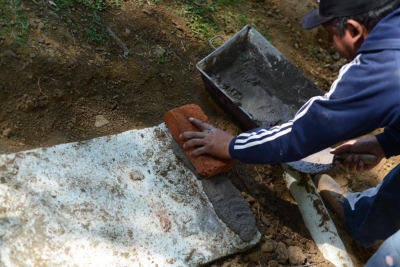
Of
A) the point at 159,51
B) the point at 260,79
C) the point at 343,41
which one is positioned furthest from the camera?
the point at 260,79

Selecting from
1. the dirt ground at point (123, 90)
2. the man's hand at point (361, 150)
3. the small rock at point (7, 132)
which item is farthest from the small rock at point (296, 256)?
the small rock at point (7, 132)

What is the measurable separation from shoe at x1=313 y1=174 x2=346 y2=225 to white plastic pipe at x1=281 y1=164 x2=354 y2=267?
0.68 ft

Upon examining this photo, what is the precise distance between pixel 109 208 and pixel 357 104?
1362 millimetres

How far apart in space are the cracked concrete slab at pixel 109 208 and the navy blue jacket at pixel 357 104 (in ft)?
2.29

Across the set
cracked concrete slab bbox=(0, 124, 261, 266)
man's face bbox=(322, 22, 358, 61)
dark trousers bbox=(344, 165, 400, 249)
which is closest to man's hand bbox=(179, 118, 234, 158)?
cracked concrete slab bbox=(0, 124, 261, 266)

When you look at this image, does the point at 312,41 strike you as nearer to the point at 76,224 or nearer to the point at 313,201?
the point at 313,201

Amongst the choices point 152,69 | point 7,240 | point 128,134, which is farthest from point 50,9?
point 7,240

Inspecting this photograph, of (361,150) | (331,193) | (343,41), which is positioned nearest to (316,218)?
(331,193)

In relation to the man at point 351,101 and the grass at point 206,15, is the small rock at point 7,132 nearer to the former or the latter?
the man at point 351,101

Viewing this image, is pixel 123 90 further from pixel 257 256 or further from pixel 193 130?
pixel 257 256

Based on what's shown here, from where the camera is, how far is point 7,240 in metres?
1.98

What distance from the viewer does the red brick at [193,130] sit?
252 cm

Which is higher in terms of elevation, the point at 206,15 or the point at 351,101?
the point at 351,101

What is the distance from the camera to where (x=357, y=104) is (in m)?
A: 1.76
